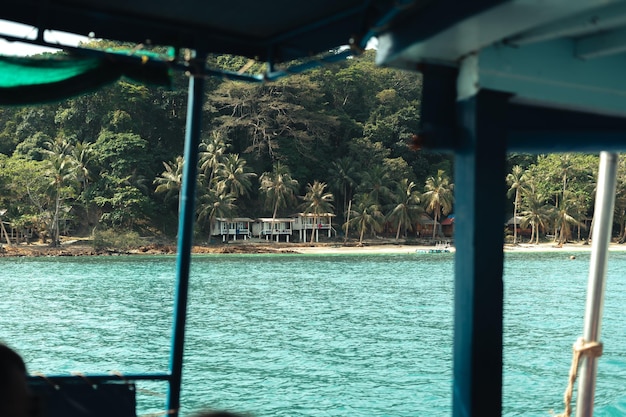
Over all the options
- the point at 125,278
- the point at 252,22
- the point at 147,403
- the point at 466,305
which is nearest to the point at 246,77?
the point at 252,22

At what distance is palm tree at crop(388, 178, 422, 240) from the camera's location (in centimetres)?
4238

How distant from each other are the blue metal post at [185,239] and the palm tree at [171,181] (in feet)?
119

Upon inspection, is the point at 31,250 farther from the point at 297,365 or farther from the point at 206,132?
the point at 297,365

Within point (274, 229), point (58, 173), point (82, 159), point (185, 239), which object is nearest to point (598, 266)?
point (185, 239)

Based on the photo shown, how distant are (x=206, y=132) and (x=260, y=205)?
A: 5.45 metres

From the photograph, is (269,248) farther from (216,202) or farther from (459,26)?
(459,26)

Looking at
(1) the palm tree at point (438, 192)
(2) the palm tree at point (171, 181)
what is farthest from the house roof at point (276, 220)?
(1) the palm tree at point (438, 192)

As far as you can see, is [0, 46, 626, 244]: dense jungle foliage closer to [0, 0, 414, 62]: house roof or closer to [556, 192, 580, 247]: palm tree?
[556, 192, 580, 247]: palm tree

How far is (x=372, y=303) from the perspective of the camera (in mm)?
25562

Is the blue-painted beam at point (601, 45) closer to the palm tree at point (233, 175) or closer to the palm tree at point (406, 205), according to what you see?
the palm tree at point (233, 175)

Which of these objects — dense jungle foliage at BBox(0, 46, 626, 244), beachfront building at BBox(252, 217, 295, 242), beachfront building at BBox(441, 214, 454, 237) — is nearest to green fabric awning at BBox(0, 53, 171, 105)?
dense jungle foliage at BBox(0, 46, 626, 244)

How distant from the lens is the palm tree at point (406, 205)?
42.4 m

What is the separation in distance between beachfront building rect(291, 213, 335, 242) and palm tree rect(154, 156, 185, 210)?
24.5 ft

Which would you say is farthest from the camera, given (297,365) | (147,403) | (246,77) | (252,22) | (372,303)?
(372,303)
